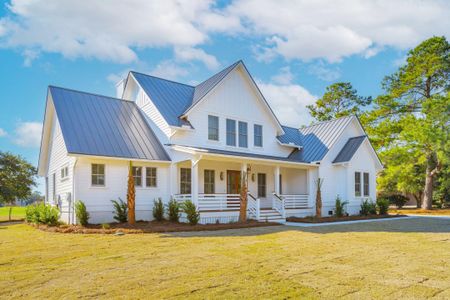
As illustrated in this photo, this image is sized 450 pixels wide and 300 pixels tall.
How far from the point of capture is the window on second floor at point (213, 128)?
18272 millimetres

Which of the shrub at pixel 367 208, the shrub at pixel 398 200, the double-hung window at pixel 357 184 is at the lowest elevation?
the shrub at pixel 398 200

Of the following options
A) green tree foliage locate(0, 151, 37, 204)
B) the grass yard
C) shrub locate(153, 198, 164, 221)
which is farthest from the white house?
green tree foliage locate(0, 151, 37, 204)

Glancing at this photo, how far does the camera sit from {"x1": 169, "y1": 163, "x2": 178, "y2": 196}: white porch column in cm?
1650

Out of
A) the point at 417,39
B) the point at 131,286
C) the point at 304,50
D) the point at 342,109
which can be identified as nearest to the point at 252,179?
the point at 304,50

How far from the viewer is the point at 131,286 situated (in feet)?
17.5

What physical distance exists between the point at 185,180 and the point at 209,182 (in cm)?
160

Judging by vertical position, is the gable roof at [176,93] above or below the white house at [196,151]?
above

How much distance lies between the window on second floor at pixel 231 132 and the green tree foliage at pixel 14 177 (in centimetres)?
1847

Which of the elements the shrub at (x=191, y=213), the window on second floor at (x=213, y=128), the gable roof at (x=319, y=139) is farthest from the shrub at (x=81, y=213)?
the gable roof at (x=319, y=139)

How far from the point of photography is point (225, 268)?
643cm

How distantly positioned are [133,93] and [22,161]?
15.0 metres

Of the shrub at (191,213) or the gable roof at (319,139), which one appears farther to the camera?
the gable roof at (319,139)

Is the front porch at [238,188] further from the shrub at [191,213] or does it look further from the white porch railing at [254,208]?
the shrub at [191,213]

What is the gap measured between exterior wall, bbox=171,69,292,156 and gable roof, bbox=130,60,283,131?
1.09ft
